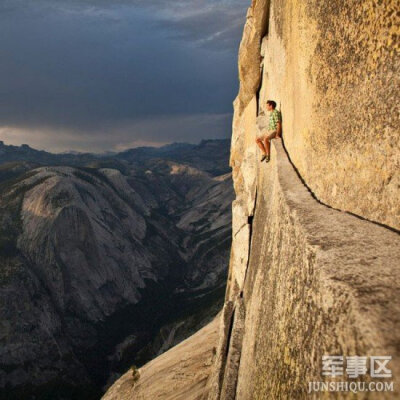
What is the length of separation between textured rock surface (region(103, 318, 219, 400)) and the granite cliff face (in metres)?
11.8

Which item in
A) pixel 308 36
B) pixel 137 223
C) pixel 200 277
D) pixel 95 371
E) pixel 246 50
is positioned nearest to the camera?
pixel 308 36

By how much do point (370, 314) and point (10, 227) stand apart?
144268 mm

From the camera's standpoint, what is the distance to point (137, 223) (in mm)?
176750

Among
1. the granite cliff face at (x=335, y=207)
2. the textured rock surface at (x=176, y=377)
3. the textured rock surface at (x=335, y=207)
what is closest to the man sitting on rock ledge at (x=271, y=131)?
the granite cliff face at (x=335, y=207)

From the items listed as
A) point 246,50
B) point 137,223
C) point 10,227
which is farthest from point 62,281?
point 246,50

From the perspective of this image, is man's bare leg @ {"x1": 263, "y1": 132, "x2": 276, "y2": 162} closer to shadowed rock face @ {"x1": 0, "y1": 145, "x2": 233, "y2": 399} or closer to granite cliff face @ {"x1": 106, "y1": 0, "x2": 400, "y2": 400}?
granite cliff face @ {"x1": 106, "y1": 0, "x2": 400, "y2": 400}

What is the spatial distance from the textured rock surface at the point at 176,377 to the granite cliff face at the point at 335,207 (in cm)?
1177

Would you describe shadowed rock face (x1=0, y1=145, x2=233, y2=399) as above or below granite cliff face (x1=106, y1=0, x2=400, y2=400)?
below

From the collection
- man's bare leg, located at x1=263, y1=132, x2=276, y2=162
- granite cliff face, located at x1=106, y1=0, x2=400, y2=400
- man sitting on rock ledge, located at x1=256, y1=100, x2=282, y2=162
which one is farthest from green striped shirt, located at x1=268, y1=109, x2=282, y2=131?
granite cliff face, located at x1=106, y1=0, x2=400, y2=400

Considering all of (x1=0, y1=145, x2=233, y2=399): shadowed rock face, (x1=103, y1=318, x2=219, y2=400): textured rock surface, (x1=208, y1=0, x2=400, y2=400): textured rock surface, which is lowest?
(x1=0, y1=145, x2=233, y2=399): shadowed rock face

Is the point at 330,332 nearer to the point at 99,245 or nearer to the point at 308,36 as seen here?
the point at 308,36

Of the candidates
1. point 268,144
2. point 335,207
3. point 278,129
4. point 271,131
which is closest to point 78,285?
point 268,144

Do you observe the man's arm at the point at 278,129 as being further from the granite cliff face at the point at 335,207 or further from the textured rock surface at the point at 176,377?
the textured rock surface at the point at 176,377

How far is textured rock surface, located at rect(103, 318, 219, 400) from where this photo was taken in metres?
23.5
